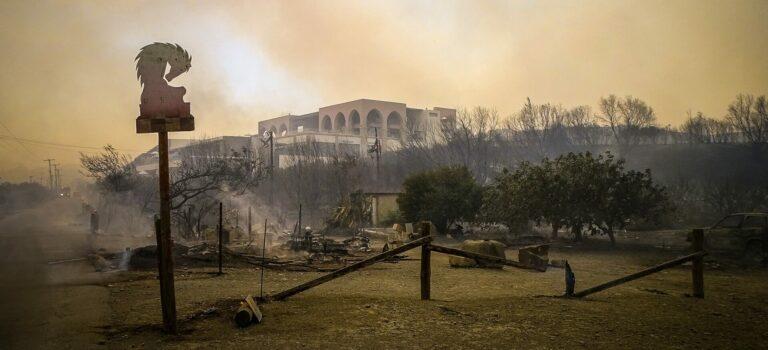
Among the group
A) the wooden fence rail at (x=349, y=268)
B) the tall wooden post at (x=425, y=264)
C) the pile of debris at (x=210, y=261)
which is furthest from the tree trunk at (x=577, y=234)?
the wooden fence rail at (x=349, y=268)

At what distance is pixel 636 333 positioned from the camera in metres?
6.72

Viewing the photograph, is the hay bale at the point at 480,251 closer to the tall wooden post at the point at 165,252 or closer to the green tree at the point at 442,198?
the tall wooden post at the point at 165,252

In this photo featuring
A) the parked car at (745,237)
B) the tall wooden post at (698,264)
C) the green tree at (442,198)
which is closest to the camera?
the tall wooden post at (698,264)

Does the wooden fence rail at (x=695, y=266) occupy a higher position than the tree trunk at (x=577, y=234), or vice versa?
the wooden fence rail at (x=695, y=266)

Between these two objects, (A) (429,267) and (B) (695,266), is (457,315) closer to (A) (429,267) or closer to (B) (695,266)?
(A) (429,267)

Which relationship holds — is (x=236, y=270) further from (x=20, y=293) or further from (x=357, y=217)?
(x=357, y=217)

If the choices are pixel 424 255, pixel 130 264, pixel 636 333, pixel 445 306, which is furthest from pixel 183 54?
pixel 130 264

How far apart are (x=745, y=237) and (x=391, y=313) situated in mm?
14199

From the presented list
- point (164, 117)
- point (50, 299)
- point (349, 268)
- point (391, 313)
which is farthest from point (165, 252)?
point (50, 299)

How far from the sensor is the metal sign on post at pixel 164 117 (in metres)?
6.55

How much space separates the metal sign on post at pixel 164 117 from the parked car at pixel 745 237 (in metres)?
17.0

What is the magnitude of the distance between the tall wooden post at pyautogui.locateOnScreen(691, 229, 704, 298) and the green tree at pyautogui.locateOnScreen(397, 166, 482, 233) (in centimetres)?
1833

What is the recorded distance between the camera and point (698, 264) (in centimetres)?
916

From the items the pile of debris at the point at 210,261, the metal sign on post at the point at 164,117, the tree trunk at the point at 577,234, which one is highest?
the metal sign on post at the point at 164,117
